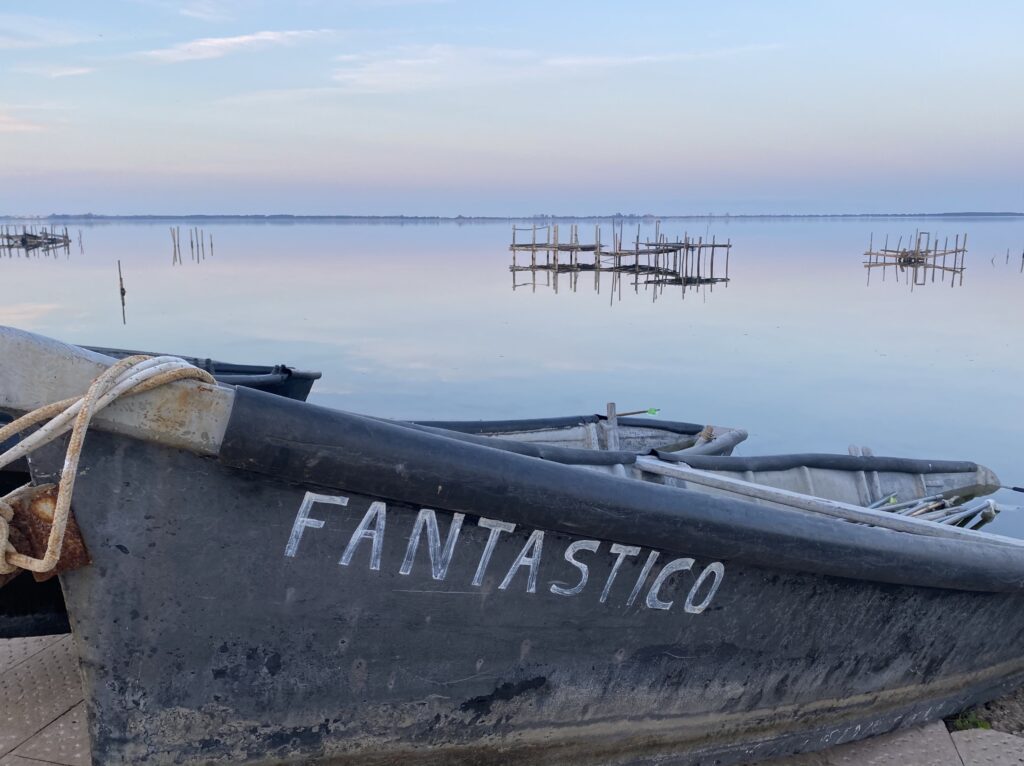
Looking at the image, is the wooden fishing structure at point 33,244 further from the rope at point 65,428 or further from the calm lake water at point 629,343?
the rope at point 65,428

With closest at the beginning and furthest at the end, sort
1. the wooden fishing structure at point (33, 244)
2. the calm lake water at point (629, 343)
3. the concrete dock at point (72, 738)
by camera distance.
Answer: the concrete dock at point (72, 738)
the calm lake water at point (629, 343)
the wooden fishing structure at point (33, 244)

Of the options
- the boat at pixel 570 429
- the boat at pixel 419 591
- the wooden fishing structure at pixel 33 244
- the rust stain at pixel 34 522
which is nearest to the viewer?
the rust stain at pixel 34 522

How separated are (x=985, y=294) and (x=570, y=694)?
3924 centimetres

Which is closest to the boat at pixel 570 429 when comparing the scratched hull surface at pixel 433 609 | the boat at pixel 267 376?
the boat at pixel 267 376

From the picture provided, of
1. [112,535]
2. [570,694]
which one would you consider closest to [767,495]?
[570,694]

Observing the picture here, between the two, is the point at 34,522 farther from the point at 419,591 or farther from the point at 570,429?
the point at 570,429

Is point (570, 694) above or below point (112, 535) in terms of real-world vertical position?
below

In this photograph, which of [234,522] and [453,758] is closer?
[234,522]

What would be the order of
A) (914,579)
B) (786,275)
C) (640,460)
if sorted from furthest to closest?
(786,275)
(640,460)
(914,579)

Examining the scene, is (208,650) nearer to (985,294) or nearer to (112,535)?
(112,535)

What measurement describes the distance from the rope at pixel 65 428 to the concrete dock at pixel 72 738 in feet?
5.80

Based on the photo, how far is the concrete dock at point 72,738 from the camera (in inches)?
145

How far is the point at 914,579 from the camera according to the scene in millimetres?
3445

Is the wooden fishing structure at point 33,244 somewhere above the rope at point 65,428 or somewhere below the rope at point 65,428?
below
